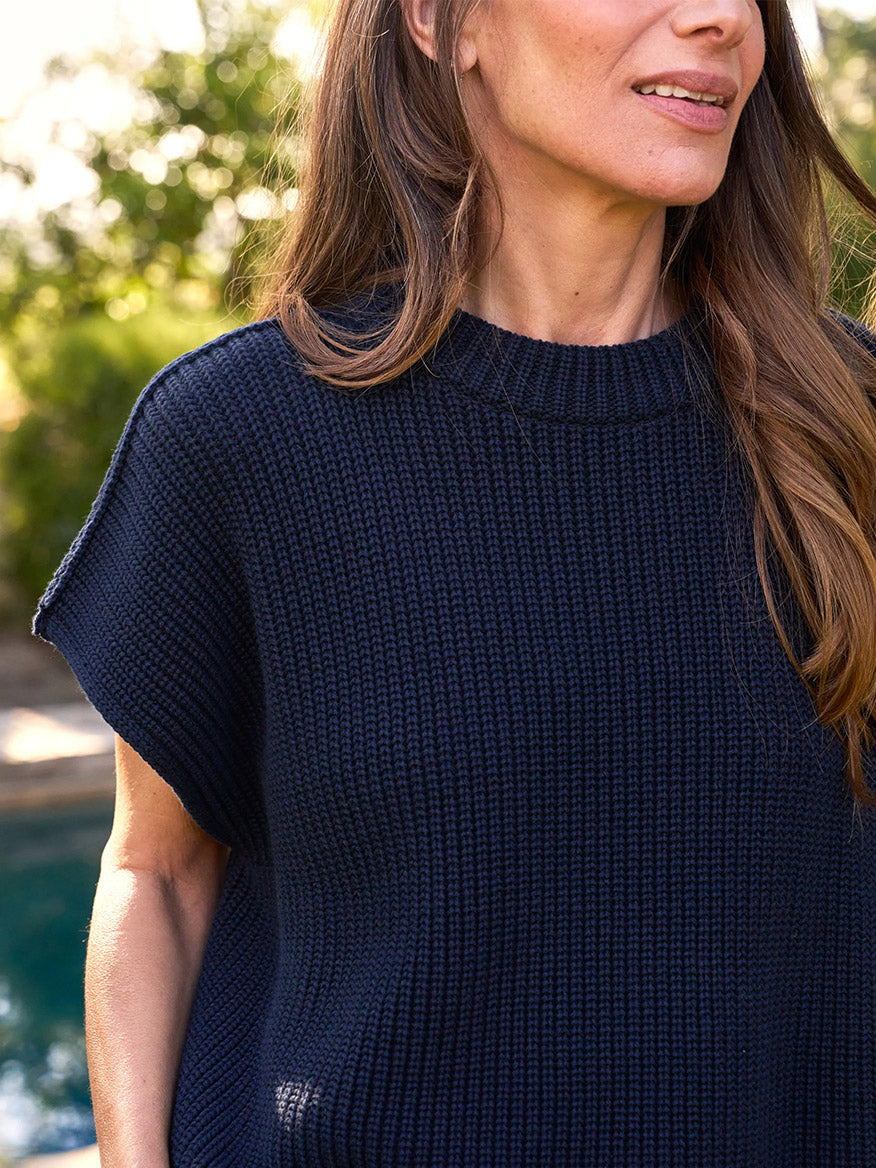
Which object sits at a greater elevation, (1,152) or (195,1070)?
(195,1070)

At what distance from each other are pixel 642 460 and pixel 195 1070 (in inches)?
30.9

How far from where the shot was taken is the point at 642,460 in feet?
4.45

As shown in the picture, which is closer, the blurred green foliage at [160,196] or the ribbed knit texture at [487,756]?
the ribbed knit texture at [487,756]

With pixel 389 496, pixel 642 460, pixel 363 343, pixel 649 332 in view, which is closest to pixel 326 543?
pixel 389 496

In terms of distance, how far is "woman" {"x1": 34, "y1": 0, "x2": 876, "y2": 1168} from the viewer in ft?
4.04

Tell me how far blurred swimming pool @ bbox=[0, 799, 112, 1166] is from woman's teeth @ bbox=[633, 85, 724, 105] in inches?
120

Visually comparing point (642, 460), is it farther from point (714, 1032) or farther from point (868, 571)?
point (714, 1032)

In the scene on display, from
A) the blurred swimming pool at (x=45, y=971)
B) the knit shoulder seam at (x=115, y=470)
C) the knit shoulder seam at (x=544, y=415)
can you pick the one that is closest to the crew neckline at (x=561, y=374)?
the knit shoulder seam at (x=544, y=415)

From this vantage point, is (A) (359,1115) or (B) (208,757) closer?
(A) (359,1115)

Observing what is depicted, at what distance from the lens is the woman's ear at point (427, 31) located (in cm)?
138

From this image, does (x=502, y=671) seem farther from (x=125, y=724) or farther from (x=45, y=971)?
(x=45, y=971)

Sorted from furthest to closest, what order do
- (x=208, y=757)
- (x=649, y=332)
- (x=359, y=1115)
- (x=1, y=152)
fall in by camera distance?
(x=1, y=152) → (x=649, y=332) → (x=208, y=757) → (x=359, y=1115)

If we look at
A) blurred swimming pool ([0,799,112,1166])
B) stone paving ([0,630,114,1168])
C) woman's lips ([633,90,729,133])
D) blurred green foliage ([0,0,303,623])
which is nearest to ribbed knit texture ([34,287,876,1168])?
woman's lips ([633,90,729,133])

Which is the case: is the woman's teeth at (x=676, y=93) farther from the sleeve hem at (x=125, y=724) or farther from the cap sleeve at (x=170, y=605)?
the sleeve hem at (x=125, y=724)
